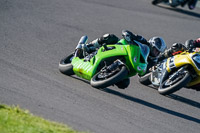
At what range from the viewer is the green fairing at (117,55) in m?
8.34

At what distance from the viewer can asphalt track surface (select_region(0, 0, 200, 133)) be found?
687 cm

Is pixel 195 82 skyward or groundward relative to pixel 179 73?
groundward

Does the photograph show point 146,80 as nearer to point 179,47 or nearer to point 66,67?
point 179,47

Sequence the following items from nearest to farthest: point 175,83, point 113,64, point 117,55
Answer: point 113,64, point 117,55, point 175,83

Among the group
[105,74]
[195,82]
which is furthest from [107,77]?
[195,82]

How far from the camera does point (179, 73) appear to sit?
8945 millimetres

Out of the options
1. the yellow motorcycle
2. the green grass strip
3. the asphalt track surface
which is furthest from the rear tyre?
the green grass strip

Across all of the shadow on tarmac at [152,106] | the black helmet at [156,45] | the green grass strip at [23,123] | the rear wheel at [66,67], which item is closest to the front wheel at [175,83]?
the shadow on tarmac at [152,106]

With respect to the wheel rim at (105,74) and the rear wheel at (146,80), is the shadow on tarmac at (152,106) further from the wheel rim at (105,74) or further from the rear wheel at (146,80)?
the rear wheel at (146,80)

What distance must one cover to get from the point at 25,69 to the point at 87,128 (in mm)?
2948

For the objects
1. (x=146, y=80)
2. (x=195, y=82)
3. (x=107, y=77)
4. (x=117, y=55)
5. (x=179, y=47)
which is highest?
(x=117, y=55)

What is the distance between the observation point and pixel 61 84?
8375mm

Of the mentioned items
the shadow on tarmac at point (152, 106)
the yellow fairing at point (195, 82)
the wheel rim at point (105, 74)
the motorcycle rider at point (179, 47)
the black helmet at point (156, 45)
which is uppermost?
the black helmet at point (156, 45)

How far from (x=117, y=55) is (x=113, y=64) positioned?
24cm
